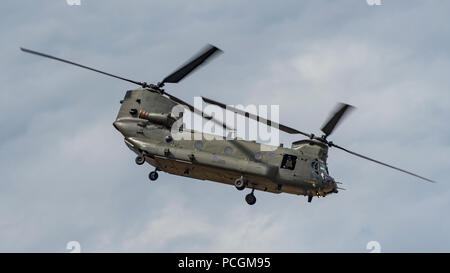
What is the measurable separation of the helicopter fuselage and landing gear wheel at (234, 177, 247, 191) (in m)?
0.33

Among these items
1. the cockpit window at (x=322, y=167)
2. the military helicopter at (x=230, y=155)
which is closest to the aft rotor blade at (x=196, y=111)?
the military helicopter at (x=230, y=155)

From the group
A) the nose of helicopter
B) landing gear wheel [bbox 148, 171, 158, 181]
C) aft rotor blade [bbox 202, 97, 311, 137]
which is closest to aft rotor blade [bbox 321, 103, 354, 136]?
aft rotor blade [bbox 202, 97, 311, 137]

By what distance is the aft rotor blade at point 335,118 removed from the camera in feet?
173

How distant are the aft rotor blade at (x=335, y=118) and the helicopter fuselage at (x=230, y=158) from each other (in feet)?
3.79

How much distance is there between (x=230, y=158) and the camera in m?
52.8

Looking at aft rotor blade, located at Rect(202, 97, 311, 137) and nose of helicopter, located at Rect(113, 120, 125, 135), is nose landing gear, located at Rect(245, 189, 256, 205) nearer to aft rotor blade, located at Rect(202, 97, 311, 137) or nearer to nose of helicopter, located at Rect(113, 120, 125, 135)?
aft rotor blade, located at Rect(202, 97, 311, 137)

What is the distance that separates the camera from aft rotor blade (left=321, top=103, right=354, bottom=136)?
52.7 m

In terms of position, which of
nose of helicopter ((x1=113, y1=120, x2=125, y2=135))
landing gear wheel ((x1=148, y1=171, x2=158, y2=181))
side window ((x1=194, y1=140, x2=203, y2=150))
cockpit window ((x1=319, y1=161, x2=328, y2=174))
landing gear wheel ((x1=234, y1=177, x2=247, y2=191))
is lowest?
landing gear wheel ((x1=234, y1=177, x2=247, y2=191))

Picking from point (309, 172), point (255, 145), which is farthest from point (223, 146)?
point (309, 172)

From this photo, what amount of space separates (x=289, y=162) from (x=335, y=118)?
15.1ft
